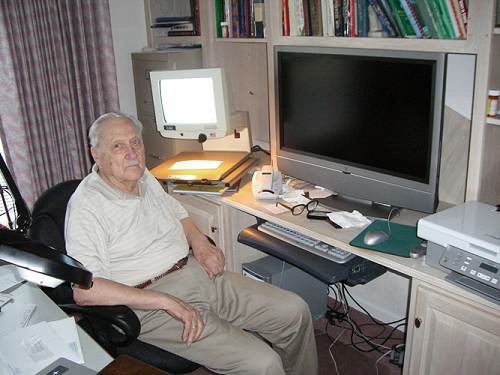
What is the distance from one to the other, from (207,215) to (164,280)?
0.61 meters

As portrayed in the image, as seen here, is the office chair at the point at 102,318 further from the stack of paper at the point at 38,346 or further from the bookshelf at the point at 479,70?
the bookshelf at the point at 479,70

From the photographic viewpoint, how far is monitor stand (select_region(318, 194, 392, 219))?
1.94m

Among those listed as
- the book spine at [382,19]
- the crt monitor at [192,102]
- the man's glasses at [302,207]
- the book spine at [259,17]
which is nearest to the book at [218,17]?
the book spine at [259,17]

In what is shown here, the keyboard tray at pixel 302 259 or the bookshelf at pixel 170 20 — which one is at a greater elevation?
the bookshelf at pixel 170 20

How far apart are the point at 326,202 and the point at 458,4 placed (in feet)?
2.82

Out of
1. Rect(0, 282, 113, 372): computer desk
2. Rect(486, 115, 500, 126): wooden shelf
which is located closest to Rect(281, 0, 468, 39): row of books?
Rect(486, 115, 500, 126): wooden shelf

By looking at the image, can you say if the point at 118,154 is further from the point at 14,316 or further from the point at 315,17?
the point at 315,17

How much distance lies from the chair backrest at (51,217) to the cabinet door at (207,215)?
0.67 meters

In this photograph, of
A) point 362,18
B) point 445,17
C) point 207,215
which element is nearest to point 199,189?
point 207,215

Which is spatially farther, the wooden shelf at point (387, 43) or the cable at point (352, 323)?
the cable at point (352, 323)

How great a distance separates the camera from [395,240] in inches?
66.7

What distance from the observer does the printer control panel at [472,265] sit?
4.45ft

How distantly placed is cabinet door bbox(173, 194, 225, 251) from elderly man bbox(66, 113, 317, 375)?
0.31 meters

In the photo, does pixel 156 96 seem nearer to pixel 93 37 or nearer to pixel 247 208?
pixel 93 37
